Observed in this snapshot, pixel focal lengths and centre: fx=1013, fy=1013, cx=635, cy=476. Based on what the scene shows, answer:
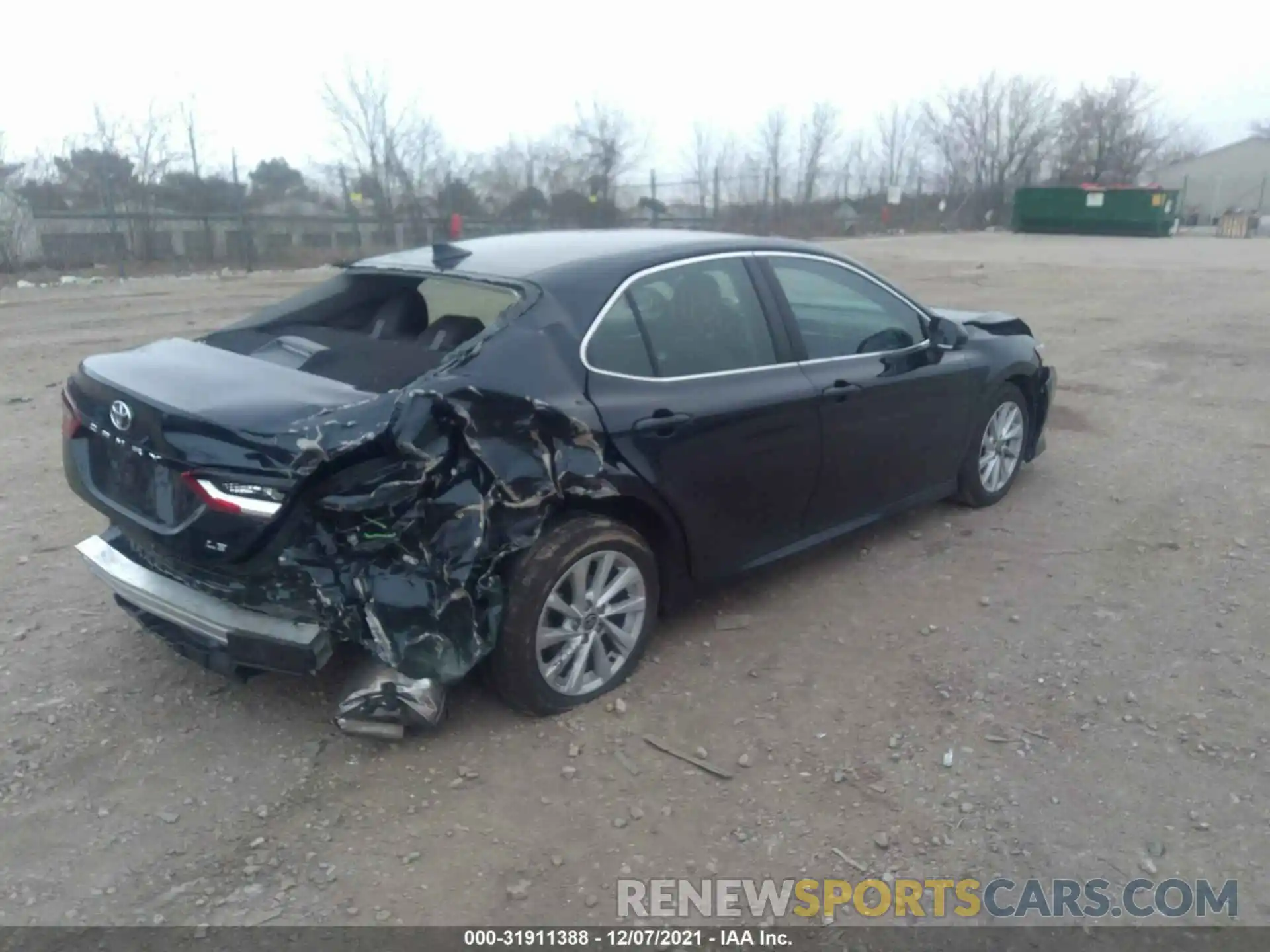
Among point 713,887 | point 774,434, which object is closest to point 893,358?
point 774,434

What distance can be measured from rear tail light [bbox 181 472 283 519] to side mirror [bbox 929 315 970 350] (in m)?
3.37

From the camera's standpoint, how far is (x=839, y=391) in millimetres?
4539

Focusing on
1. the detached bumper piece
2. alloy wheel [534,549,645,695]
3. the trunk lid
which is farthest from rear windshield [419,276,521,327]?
the detached bumper piece

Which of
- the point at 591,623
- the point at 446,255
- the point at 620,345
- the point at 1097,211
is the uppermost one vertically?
the point at 1097,211

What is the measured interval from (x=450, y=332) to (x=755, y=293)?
1358 mm

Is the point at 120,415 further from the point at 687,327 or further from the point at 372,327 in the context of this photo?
the point at 687,327

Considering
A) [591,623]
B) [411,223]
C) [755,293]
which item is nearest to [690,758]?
[591,623]

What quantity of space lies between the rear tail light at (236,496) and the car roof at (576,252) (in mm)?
1337

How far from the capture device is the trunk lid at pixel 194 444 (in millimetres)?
3148

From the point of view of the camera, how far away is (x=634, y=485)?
376cm

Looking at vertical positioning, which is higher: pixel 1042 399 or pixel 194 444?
pixel 194 444

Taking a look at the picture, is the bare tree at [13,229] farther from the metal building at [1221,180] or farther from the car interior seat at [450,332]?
the metal building at [1221,180]

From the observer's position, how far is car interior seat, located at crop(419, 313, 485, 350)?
385 centimetres

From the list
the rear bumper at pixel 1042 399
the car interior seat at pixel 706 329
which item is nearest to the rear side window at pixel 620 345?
the car interior seat at pixel 706 329
